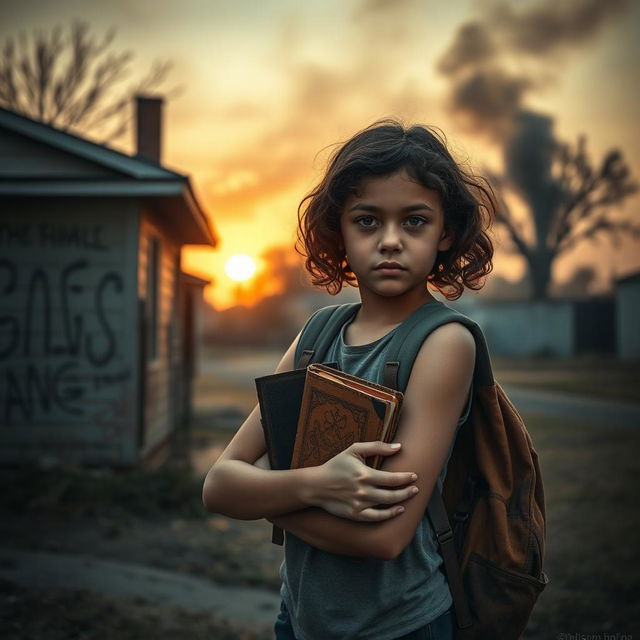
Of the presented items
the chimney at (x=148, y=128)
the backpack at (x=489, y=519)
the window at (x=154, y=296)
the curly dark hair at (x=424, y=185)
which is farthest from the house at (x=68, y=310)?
the backpack at (x=489, y=519)

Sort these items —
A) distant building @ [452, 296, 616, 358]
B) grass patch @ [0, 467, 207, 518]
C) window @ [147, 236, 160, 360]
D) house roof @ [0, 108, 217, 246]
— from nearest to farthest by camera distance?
grass patch @ [0, 467, 207, 518] < house roof @ [0, 108, 217, 246] < window @ [147, 236, 160, 360] < distant building @ [452, 296, 616, 358]

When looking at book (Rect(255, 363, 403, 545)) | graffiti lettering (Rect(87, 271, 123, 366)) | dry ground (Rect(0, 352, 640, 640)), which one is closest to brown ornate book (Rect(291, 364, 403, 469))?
book (Rect(255, 363, 403, 545))

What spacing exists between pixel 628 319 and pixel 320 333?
102 ft

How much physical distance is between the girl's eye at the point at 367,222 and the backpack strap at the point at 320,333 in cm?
23

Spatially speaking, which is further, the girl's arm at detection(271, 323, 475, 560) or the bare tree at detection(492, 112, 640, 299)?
the bare tree at detection(492, 112, 640, 299)

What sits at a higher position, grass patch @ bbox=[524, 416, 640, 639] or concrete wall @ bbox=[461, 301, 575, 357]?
concrete wall @ bbox=[461, 301, 575, 357]

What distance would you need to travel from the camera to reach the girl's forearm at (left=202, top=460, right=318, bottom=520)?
1295 mm

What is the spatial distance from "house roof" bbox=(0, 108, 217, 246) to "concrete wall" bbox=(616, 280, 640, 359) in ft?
85.5

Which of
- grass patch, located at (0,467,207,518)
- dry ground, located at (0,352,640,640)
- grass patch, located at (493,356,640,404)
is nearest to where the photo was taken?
dry ground, located at (0,352,640,640)

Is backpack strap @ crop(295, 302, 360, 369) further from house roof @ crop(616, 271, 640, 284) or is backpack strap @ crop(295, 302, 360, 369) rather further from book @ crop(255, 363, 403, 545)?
house roof @ crop(616, 271, 640, 284)

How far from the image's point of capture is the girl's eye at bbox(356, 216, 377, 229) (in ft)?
4.66

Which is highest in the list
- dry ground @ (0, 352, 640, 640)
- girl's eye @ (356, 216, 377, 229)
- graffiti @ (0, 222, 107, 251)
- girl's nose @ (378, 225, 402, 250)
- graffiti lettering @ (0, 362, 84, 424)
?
graffiti @ (0, 222, 107, 251)

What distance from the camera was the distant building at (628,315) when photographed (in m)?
28.9

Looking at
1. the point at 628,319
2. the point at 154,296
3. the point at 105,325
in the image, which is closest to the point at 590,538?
the point at 105,325
